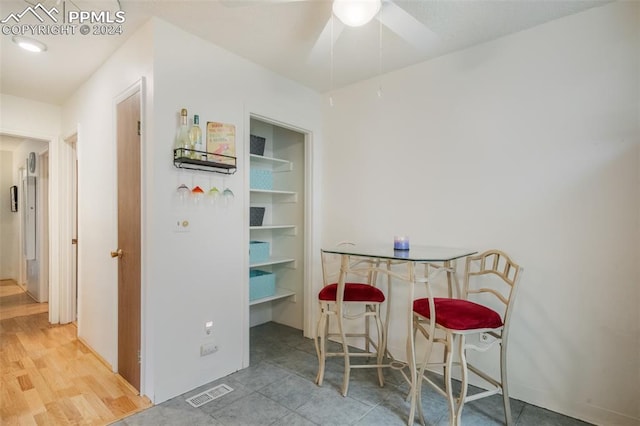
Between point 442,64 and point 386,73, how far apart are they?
488 mm

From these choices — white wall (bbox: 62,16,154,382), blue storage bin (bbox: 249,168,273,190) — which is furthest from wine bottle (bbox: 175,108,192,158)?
blue storage bin (bbox: 249,168,273,190)

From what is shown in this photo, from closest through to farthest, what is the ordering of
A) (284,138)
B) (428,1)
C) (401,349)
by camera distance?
(428,1), (401,349), (284,138)

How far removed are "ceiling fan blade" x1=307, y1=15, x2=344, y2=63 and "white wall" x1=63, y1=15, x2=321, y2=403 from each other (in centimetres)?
49

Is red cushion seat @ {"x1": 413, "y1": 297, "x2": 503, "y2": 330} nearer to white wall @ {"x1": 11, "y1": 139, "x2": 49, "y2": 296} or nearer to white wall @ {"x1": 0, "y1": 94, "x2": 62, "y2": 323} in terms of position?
white wall @ {"x1": 0, "y1": 94, "x2": 62, "y2": 323}

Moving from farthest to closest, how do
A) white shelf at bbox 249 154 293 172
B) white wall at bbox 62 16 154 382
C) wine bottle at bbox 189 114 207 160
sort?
white shelf at bbox 249 154 293 172
white wall at bbox 62 16 154 382
wine bottle at bbox 189 114 207 160

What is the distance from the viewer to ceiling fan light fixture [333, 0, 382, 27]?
56.5 inches

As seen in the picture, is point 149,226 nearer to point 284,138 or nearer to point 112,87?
point 112,87

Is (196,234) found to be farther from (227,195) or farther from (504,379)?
(504,379)

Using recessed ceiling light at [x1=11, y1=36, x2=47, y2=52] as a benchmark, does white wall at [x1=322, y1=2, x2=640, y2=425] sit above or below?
below

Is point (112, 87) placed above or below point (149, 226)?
above

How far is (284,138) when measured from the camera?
3.63 m

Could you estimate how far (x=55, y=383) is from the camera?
90.4 inches

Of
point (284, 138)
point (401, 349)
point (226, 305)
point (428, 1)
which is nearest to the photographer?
point (428, 1)

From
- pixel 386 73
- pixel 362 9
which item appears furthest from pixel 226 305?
pixel 386 73
